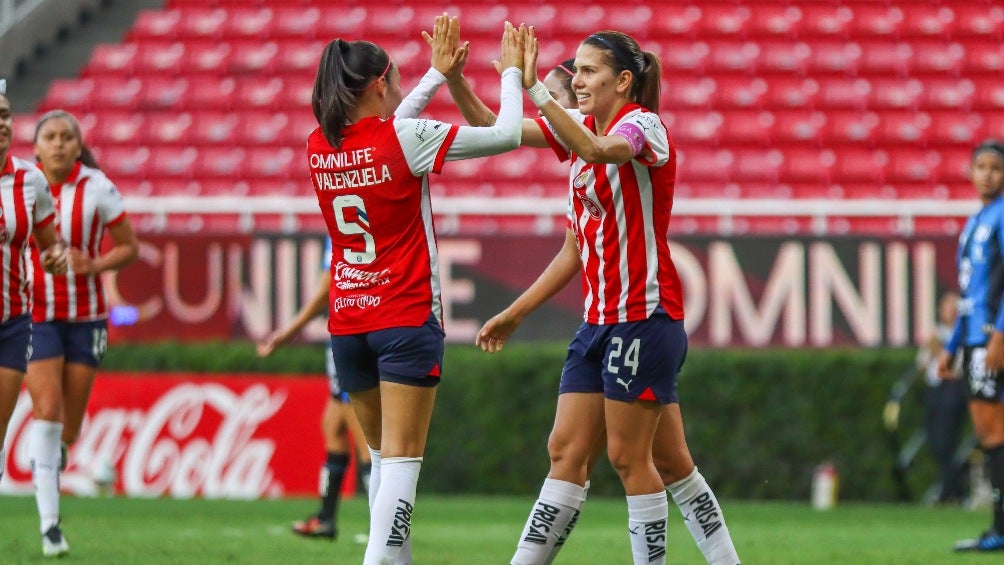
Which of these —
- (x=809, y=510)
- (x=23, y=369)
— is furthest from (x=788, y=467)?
(x=23, y=369)

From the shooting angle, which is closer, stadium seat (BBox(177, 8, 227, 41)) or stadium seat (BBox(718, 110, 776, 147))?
stadium seat (BBox(718, 110, 776, 147))

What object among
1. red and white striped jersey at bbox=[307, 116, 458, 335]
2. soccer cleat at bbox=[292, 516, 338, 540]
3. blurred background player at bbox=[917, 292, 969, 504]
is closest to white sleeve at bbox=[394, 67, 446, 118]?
red and white striped jersey at bbox=[307, 116, 458, 335]

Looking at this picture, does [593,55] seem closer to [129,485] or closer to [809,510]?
[809,510]

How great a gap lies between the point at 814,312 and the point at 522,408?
8.51ft

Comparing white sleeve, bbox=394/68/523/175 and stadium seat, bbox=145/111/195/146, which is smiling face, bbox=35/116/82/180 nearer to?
white sleeve, bbox=394/68/523/175

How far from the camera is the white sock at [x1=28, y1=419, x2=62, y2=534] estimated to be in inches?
303

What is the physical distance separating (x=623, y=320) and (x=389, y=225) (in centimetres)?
87

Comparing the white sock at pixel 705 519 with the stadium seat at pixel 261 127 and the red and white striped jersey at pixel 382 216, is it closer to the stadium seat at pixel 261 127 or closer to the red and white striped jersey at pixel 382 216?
the red and white striped jersey at pixel 382 216

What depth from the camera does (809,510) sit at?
39.8 ft

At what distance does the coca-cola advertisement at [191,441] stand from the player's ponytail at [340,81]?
7585mm

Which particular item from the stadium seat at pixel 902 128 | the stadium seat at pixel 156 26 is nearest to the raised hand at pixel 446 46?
the stadium seat at pixel 902 128

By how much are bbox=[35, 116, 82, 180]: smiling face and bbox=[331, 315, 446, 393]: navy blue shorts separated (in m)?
3.12

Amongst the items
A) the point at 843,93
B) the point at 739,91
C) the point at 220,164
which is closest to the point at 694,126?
the point at 739,91

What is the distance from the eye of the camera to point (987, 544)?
8.41 m
